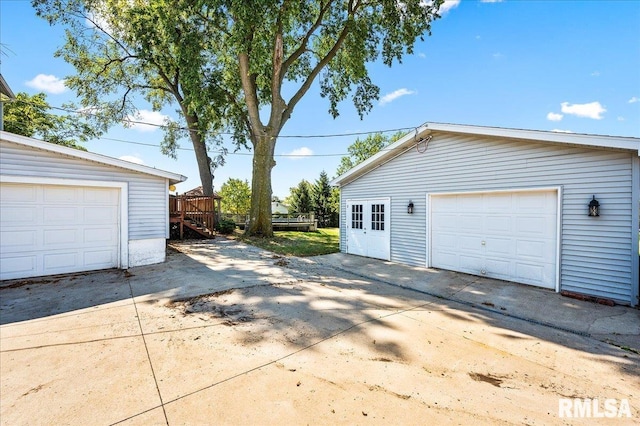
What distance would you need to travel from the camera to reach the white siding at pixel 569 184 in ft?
15.7

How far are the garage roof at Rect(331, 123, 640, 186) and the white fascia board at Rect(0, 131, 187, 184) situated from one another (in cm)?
547

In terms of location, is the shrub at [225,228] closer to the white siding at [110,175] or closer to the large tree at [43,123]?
the white siding at [110,175]

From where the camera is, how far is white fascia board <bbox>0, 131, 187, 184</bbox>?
572cm

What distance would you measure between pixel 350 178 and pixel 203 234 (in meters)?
7.94

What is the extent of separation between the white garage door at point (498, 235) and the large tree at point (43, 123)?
2121 centimetres

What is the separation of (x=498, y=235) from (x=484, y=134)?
7.64 feet

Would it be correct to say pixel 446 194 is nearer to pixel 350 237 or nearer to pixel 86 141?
pixel 350 237

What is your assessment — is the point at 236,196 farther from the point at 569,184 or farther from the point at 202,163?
the point at 569,184

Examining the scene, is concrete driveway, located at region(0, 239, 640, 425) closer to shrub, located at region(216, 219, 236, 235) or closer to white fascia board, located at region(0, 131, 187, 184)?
white fascia board, located at region(0, 131, 187, 184)

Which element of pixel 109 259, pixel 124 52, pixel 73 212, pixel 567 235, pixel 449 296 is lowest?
pixel 449 296

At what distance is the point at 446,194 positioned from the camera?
7238 mm

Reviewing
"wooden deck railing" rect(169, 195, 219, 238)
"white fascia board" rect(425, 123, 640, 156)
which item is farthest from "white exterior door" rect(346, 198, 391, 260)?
"wooden deck railing" rect(169, 195, 219, 238)

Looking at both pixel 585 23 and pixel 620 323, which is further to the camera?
pixel 585 23

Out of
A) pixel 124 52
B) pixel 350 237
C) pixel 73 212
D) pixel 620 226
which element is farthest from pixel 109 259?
pixel 124 52
